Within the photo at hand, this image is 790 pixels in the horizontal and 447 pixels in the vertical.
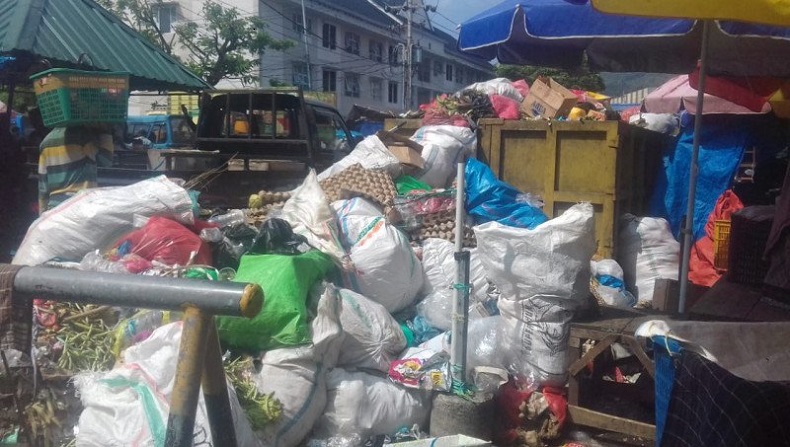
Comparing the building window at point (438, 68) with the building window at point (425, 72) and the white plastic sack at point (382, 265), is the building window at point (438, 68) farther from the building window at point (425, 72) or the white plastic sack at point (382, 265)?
the white plastic sack at point (382, 265)

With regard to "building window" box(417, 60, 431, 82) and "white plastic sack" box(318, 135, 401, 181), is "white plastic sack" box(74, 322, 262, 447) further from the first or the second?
"building window" box(417, 60, 431, 82)

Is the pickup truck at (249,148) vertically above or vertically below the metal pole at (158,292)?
above

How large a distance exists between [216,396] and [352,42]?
121 feet

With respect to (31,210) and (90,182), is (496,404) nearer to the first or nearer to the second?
(90,182)

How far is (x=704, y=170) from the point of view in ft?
24.2

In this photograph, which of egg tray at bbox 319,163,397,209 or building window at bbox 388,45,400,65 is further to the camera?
building window at bbox 388,45,400,65

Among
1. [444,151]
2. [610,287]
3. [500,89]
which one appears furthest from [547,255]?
[500,89]

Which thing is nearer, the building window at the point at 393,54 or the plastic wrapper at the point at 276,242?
the plastic wrapper at the point at 276,242

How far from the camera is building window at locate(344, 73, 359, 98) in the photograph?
36.8 m

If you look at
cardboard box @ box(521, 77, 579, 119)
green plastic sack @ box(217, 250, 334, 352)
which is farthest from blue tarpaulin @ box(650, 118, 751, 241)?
green plastic sack @ box(217, 250, 334, 352)

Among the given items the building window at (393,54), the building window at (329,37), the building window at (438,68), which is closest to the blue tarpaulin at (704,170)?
the building window at (329,37)

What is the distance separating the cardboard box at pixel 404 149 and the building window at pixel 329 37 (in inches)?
1148

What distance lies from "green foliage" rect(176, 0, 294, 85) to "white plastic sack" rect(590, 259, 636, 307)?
866 inches

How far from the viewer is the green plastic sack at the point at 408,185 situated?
601 centimetres
